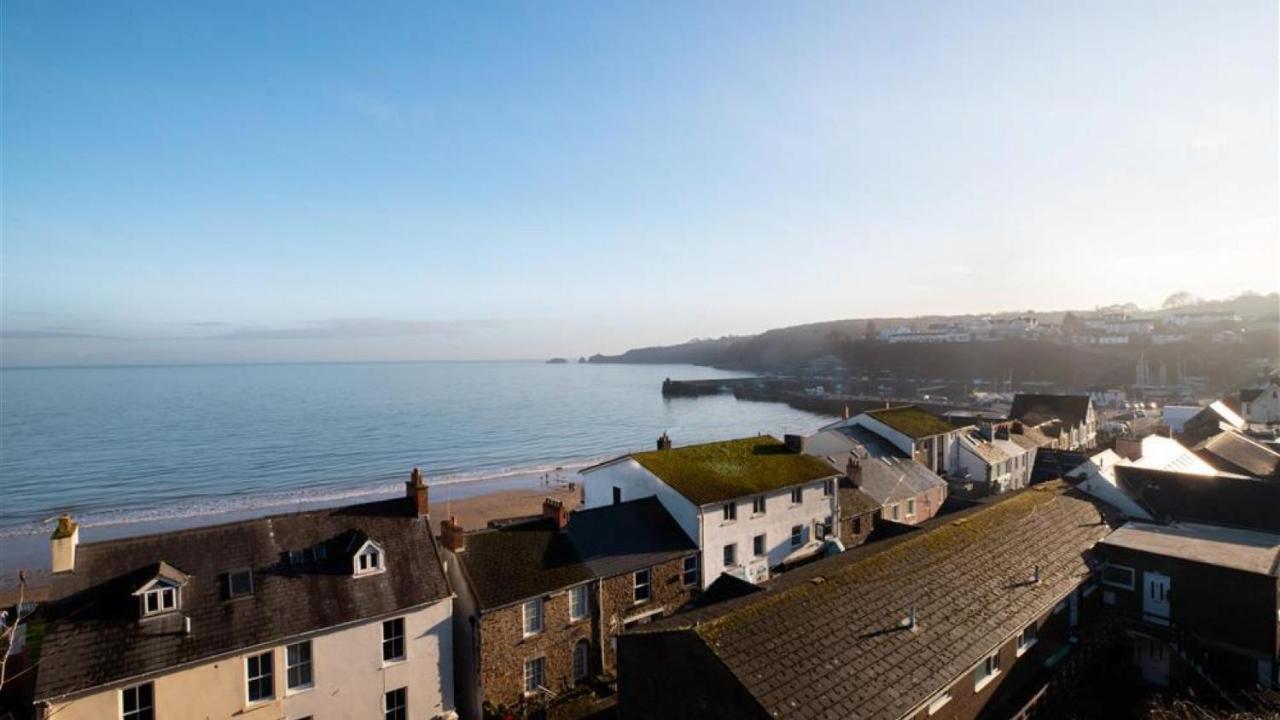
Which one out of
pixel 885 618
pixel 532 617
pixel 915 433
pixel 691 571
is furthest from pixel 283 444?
pixel 885 618

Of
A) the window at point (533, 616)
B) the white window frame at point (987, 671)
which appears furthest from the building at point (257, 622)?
the white window frame at point (987, 671)

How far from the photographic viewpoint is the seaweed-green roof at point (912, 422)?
1674 inches

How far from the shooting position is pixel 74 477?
6788 centimetres

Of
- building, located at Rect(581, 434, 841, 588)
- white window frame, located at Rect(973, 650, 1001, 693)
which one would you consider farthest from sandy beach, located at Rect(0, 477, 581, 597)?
white window frame, located at Rect(973, 650, 1001, 693)

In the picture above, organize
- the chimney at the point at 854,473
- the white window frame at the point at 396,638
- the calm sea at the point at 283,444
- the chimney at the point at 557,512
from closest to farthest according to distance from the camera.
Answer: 1. the white window frame at the point at 396,638
2. the chimney at the point at 557,512
3. the chimney at the point at 854,473
4. the calm sea at the point at 283,444

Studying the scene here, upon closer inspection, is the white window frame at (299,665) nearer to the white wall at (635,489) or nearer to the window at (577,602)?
the window at (577,602)

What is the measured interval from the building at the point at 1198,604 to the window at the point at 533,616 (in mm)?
19629

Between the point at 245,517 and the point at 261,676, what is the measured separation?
46.0 meters

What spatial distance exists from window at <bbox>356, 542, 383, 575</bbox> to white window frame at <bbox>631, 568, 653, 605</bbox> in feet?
29.4

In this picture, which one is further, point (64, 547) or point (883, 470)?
point (883, 470)

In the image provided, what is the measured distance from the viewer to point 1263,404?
230 feet

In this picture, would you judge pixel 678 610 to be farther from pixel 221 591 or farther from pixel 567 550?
pixel 221 591

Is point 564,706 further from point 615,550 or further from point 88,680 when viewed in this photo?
point 88,680

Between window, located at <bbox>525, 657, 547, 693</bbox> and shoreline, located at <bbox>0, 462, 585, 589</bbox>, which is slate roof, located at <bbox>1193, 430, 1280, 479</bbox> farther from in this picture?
shoreline, located at <bbox>0, 462, 585, 589</bbox>
